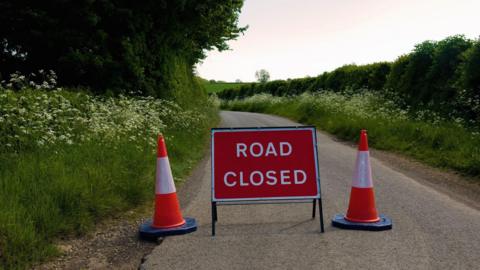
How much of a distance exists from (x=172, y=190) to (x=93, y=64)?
7.09m

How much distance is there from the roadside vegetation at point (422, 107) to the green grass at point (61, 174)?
6.18 meters

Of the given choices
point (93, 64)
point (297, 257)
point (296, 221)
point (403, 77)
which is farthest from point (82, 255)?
point (403, 77)

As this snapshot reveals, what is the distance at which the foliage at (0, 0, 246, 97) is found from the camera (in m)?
10.5

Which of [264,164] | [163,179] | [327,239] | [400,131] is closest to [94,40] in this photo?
[163,179]

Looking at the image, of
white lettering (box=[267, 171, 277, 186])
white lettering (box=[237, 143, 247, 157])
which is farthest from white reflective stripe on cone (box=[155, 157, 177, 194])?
white lettering (box=[267, 171, 277, 186])

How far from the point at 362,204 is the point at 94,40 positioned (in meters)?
8.82

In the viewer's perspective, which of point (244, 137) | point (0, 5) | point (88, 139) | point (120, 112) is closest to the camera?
point (244, 137)

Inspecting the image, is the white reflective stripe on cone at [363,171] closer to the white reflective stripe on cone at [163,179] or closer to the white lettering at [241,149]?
the white lettering at [241,149]

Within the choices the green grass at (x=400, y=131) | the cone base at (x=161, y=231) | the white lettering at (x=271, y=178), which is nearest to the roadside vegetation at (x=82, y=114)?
the cone base at (x=161, y=231)

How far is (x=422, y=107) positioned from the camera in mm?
15672

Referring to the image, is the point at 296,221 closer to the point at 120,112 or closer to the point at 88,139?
the point at 88,139

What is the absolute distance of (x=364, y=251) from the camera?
433cm

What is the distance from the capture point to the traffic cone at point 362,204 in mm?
5164

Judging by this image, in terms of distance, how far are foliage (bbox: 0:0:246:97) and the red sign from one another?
275 inches
